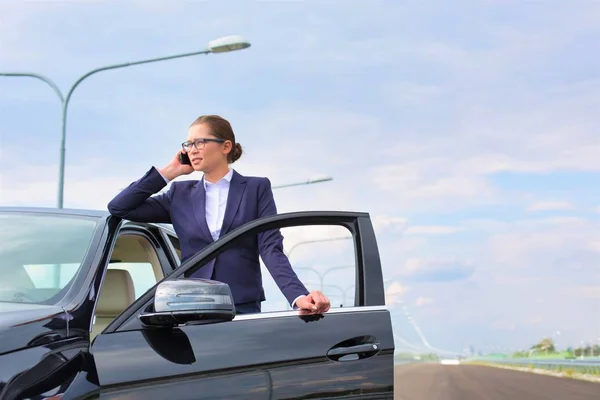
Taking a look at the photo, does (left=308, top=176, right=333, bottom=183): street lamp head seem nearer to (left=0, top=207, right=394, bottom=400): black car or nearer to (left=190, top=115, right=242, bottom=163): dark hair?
(left=190, top=115, right=242, bottom=163): dark hair

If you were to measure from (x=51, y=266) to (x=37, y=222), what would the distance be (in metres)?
0.37

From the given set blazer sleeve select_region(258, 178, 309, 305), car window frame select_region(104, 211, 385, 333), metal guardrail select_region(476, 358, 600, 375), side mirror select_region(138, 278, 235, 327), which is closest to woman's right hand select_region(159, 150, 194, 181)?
blazer sleeve select_region(258, 178, 309, 305)

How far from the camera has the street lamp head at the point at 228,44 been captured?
1523 centimetres

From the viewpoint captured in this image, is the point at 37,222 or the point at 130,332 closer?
the point at 130,332

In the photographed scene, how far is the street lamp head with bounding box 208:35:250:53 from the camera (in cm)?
1523

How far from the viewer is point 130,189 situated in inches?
167

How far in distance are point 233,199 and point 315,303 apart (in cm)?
84

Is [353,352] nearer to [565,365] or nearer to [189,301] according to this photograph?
[189,301]

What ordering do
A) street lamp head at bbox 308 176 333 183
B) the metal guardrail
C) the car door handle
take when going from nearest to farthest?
the car door handle < street lamp head at bbox 308 176 333 183 < the metal guardrail

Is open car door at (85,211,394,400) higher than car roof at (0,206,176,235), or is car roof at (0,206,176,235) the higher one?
car roof at (0,206,176,235)

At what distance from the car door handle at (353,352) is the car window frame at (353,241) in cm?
18

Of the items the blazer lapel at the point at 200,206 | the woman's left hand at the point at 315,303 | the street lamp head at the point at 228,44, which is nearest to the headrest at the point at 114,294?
the blazer lapel at the point at 200,206

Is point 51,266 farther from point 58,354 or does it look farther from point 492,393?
point 492,393

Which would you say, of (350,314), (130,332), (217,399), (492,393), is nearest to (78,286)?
(130,332)
